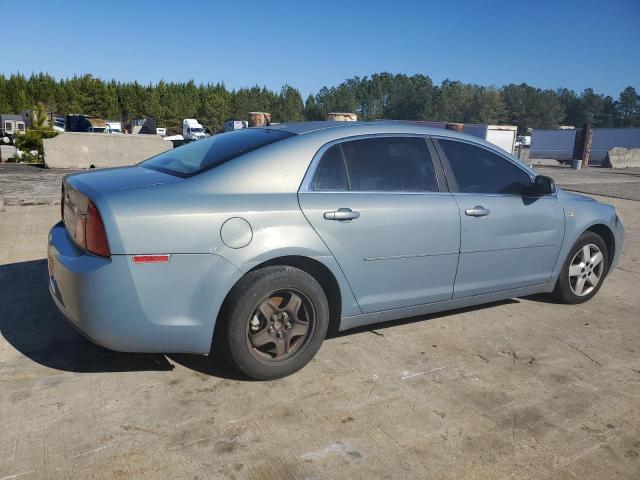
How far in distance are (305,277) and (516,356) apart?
1665mm

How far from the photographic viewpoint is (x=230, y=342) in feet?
9.60

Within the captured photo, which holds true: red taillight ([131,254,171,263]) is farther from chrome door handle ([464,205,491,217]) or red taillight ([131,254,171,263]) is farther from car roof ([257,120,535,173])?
chrome door handle ([464,205,491,217])

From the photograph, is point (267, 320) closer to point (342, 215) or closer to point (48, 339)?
point (342, 215)

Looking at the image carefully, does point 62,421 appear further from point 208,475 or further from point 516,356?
point 516,356

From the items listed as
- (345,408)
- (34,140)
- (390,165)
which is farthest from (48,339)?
(34,140)

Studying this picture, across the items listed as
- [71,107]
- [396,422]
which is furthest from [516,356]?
[71,107]

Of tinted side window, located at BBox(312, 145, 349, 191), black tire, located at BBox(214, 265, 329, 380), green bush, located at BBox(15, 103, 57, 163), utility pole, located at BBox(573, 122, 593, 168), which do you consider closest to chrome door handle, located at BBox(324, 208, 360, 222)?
tinted side window, located at BBox(312, 145, 349, 191)

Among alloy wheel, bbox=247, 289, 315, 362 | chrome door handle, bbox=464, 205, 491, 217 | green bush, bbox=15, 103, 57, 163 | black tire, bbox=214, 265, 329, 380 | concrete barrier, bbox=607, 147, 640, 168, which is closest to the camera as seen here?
black tire, bbox=214, 265, 329, 380

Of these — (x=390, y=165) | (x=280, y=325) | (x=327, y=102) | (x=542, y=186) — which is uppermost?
(x=327, y=102)

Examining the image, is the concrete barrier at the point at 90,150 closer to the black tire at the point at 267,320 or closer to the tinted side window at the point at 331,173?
the tinted side window at the point at 331,173

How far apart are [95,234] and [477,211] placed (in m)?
2.55

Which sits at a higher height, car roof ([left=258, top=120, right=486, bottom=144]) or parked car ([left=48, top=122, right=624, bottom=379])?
car roof ([left=258, top=120, right=486, bottom=144])

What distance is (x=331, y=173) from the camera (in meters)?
3.32

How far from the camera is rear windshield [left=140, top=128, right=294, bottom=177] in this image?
10.5 ft
